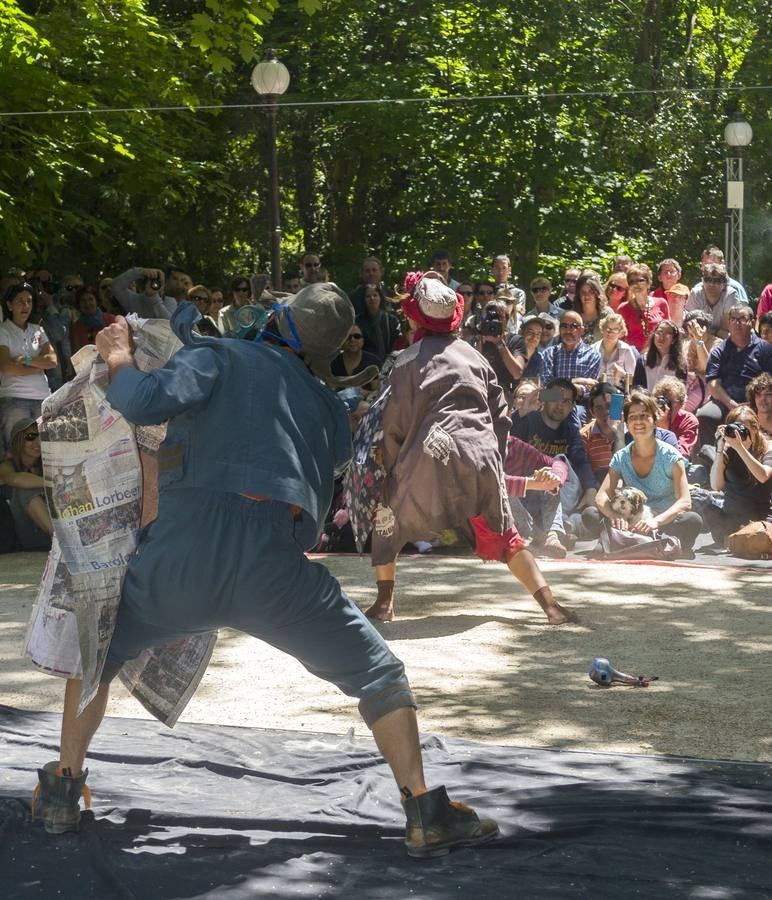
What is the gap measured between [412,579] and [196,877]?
4.86 m

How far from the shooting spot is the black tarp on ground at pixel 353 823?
3.68 meters

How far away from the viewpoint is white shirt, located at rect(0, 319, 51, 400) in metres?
10.3

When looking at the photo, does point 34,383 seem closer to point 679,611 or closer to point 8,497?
point 8,497

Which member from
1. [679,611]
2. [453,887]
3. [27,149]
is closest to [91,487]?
[453,887]

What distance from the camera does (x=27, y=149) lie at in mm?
14125

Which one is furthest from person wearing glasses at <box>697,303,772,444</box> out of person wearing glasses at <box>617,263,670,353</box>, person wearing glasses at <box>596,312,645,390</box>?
person wearing glasses at <box>617,263,670,353</box>

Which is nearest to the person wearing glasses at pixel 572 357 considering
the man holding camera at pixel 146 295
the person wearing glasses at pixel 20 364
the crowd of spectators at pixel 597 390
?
the crowd of spectators at pixel 597 390

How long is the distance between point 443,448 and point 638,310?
6148mm

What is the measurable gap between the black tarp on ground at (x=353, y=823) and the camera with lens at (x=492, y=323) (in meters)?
6.33

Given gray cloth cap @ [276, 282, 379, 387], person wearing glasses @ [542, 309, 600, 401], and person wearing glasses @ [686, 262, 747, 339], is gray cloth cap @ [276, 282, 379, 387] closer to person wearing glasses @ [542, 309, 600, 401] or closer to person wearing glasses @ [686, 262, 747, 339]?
person wearing glasses @ [542, 309, 600, 401]

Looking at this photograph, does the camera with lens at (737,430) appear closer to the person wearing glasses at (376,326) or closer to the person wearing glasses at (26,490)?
the person wearing glasses at (376,326)

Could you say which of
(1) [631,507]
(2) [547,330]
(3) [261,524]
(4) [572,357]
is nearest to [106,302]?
(2) [547,330]

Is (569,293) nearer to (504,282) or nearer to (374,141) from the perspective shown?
(504,282)

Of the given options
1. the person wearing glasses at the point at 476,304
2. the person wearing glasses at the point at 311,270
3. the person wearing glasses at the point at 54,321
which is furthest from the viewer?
the person wearing glasses at the point at 54,321
